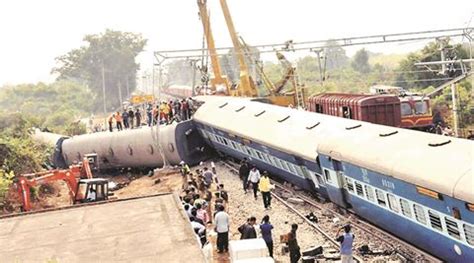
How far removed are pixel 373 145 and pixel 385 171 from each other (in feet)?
4.87

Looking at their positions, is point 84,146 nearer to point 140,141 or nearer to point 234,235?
point 140,141

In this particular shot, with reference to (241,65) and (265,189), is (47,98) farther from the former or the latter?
(265,189)

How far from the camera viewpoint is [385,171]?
12328 mm

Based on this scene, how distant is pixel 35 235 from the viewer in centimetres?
977

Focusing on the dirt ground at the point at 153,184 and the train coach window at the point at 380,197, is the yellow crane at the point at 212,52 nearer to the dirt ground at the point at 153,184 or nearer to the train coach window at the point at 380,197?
the dirt ground at the point at 153,184

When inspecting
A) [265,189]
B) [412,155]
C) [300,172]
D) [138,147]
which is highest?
[412,155]

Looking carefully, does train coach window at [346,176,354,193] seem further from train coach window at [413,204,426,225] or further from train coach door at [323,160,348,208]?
train coach window at [413,204,426,225]

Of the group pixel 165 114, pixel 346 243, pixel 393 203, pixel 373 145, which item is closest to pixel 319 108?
pixel 165 114

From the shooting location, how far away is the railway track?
1269 centimetres

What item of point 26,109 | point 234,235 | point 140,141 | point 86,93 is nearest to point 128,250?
point 234,235

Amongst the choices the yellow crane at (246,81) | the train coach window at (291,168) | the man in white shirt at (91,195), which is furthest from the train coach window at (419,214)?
the yellow crane at (246,81)

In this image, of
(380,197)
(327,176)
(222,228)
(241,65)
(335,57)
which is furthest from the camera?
(335,57)

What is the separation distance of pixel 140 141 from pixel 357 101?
12.7 m

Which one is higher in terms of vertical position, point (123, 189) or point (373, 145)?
point (373, 145)
